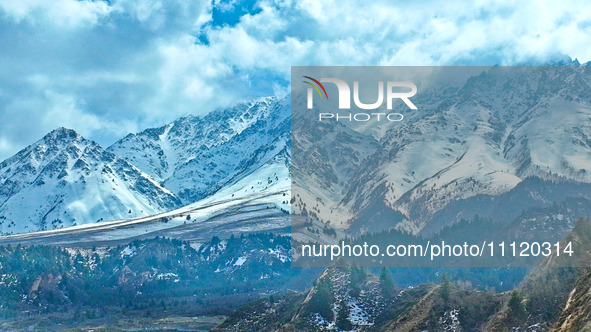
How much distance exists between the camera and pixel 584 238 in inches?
7820

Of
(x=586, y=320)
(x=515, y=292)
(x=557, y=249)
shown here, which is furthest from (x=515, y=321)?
(x=586, y=320)

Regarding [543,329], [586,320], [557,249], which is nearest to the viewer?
[586,320]

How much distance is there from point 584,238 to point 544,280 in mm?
18817

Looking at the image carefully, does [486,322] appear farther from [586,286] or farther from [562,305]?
[586,286]

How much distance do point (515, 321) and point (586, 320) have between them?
58.3 m

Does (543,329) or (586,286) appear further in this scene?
(543,329)

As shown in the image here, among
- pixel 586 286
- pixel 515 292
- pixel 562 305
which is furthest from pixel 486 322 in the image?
pixel 586 286

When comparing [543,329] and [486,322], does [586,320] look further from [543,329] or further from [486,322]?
[486,322]

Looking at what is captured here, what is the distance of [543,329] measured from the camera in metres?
170

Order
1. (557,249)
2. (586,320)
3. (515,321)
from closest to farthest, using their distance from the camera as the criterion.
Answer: (586,320)
(515,321)
(557,249)

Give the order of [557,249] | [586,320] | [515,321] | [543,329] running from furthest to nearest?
[557,249], [515,321], [543,329], [586,320]

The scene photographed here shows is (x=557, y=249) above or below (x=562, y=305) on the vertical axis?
above

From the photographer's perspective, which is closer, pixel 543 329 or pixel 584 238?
pixel 543 329

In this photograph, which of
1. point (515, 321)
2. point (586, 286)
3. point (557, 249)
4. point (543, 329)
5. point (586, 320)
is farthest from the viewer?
point (557, 249)
